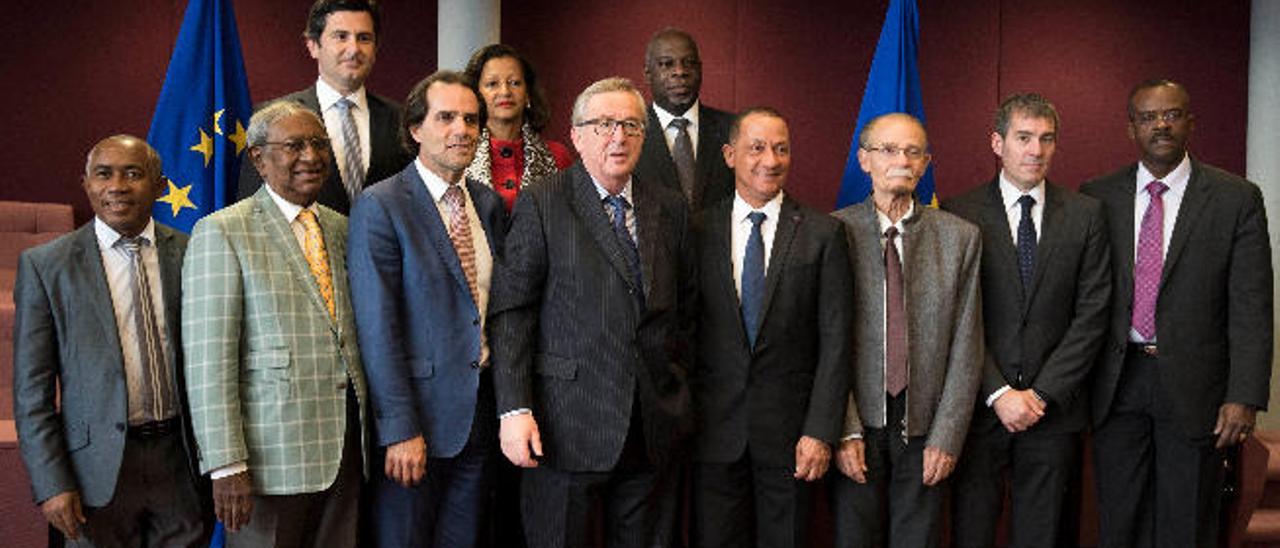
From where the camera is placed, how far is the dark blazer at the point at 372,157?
3.70 meters

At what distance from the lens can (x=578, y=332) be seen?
10.5 ft

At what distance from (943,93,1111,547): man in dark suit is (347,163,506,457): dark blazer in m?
1.60

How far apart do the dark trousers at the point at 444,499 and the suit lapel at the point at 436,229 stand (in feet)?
0.95

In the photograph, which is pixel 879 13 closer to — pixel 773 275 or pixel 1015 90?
pixel 1015 90

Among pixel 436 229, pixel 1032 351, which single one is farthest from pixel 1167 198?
pixel 436 229

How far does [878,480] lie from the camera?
12.0 feet

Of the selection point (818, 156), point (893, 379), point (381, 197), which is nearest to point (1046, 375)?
point (893, 379)

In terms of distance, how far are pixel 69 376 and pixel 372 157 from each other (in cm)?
116

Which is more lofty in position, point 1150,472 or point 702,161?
point 702,161

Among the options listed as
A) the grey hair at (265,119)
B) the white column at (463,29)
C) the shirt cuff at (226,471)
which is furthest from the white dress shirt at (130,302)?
the white column at (463,29)

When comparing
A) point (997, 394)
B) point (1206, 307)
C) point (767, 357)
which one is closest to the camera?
point (767, 357)

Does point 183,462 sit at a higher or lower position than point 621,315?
lower

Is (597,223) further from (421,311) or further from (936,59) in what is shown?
(936,59)

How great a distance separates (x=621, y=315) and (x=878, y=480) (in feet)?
3.34
